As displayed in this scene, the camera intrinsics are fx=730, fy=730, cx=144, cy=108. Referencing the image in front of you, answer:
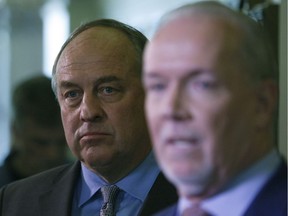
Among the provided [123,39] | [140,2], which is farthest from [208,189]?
[140,2]

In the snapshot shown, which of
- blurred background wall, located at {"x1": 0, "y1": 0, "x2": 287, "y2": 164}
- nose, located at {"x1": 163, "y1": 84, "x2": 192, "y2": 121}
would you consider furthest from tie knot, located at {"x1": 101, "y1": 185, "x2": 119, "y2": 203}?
blurred background wall, located at {"x1": 0, "y1": 0, "x2": 287, "y2": 164}

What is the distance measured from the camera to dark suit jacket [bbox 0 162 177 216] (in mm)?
1809

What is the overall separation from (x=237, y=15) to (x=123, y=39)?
872 mm

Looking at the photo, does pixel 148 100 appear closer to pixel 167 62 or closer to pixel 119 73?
pixel 167 62

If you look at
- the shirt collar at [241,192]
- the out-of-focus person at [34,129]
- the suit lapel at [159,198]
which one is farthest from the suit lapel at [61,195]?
the out-of-focus person at [34,129]

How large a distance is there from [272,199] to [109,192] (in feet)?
2.64

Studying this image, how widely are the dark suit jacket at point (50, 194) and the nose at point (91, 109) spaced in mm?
218

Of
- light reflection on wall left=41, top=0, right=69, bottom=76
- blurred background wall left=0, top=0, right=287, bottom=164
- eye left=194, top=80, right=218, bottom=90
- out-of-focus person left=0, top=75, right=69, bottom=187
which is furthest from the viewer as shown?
light reflection on wall left=41, top=0, right=69, bottom=76

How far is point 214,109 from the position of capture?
103 cm

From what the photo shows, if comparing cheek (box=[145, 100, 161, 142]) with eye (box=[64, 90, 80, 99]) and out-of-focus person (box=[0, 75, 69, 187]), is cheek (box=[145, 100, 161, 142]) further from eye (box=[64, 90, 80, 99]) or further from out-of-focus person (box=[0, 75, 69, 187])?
out-of-focus person (box=[0, 75, 69, 187])

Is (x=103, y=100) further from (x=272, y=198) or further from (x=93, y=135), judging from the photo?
(x=272, y=198)

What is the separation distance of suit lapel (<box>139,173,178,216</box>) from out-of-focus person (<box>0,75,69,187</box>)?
162cm

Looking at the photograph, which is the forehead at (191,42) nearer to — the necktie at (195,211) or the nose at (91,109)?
the necktie at (195,211)

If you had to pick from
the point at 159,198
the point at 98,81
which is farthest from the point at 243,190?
the point at 98,81
